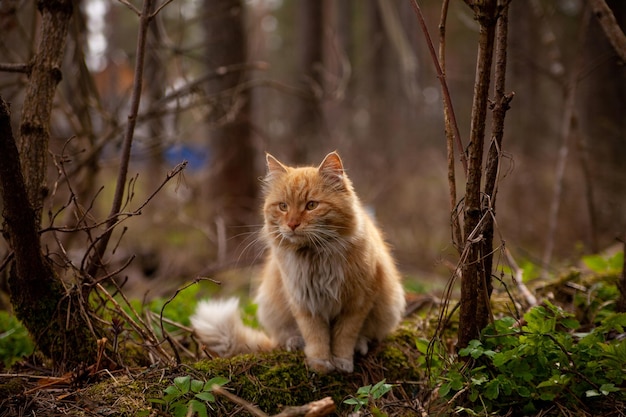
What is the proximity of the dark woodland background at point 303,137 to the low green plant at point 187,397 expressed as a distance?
7.29 feet

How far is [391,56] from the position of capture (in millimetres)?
17203

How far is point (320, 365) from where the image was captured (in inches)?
116

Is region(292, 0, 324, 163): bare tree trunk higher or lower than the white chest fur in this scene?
higher

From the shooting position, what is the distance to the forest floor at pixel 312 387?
2.24 meters

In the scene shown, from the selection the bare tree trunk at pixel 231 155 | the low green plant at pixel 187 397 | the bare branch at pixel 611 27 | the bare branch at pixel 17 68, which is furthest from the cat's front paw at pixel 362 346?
the bare tree trunk at pixel 231 155

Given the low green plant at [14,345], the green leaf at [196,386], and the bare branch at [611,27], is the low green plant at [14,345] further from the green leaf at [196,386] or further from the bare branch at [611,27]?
the bare branch at [611,27]

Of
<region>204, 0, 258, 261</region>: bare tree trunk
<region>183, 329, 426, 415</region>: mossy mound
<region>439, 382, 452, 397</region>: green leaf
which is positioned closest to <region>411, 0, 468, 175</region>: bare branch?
<region>439, 382, 452, 397</region>: green leaf

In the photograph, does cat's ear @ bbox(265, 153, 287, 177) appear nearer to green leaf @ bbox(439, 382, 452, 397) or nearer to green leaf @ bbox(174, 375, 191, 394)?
green leaf @ bbox(174, 375, 191, 394)

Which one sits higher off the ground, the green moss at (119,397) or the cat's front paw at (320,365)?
the green moss at (119,397)

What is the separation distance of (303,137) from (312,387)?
21.9ft

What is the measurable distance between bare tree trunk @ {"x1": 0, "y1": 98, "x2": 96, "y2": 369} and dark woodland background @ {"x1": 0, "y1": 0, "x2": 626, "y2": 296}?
1.74 metres

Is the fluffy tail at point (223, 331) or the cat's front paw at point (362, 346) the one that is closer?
the cat's front paw at point (362, 346)

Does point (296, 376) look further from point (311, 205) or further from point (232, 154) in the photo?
point (232, 154)

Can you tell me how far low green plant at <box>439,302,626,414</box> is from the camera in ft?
7.23
